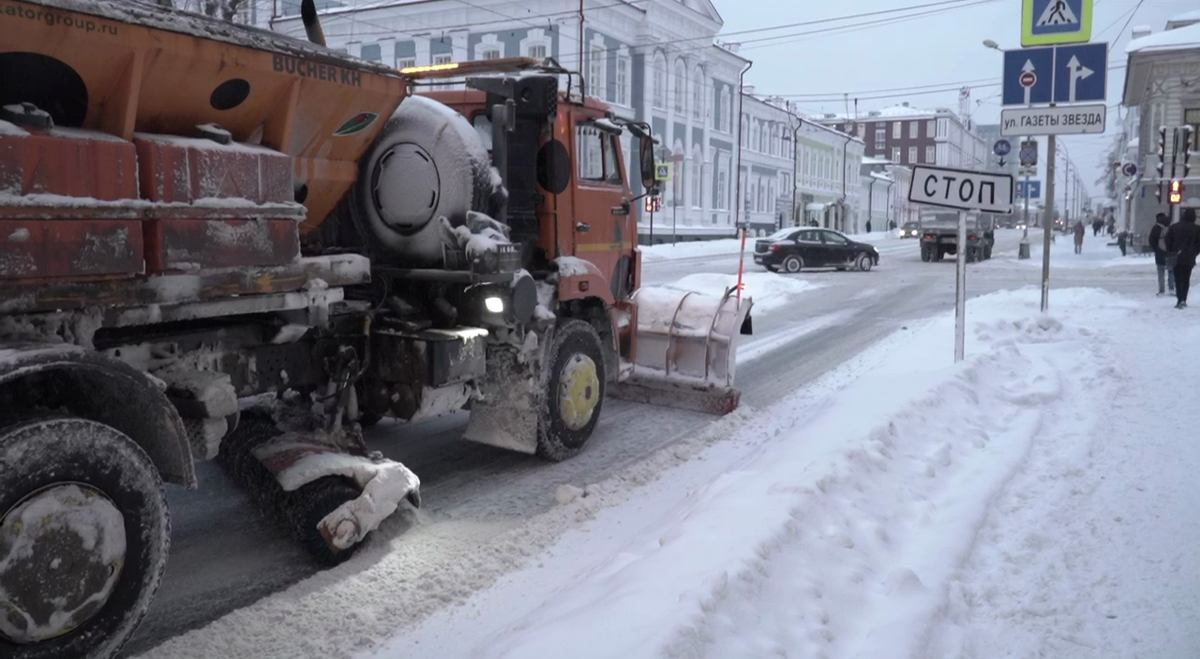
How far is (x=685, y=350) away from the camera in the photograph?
8414 mm

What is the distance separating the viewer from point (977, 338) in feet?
37.4

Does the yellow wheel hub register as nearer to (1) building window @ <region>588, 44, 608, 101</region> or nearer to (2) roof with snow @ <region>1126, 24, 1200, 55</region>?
(1) building window @ <region>588, 44, 608, 101</region>

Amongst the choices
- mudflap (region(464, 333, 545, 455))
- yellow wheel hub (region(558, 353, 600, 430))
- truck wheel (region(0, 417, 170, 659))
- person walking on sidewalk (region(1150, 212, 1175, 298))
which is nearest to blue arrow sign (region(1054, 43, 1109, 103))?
person walking on sidewalk (region(1150, 212, 1175, 298))

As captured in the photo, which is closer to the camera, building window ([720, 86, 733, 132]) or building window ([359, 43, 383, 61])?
building window ([359, 43, 383, 61])

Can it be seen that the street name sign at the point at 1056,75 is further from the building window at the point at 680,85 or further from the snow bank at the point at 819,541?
the building window at the point at 680,85

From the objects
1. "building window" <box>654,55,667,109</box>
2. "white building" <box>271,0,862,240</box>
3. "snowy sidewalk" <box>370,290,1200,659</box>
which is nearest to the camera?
"snowy sidewalk" <box>370,290,1200,659</box>

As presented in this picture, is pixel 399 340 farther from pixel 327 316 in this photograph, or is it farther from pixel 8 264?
pixel 8 264

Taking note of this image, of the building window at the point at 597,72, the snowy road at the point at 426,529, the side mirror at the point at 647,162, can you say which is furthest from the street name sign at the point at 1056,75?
the building window at the point at 597,72

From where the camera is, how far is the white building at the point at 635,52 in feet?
129

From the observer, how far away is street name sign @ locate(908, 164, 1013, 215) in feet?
28.8

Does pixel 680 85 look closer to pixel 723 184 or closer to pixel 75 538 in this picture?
pixel 723 184

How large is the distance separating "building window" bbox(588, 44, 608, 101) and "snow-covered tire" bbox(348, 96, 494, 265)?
3528 cm

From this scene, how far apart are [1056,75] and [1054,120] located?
1.90 feet

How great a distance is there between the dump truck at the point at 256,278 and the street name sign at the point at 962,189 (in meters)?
3.18
